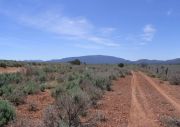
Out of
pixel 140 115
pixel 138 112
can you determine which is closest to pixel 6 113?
pixel 140 115

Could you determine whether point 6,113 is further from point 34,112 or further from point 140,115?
point 140,115

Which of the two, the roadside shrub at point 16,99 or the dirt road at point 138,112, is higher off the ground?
the roadside shrub at point 16,99

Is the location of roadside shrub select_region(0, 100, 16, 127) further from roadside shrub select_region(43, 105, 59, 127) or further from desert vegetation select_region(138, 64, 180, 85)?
desert vegetation select_region(138, 64, 180, 85)

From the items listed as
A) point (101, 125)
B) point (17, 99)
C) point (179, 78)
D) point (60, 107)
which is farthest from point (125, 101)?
point (179, 78)

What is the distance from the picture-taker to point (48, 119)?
Answer: 10250mm

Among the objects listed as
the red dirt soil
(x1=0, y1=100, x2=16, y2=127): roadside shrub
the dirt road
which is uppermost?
(x1=0, y1=100, x2=16, y2=127): roadside shrub

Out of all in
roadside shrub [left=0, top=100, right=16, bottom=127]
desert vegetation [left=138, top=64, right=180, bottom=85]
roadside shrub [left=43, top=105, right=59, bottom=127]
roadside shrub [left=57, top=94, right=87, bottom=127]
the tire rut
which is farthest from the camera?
desert vegetation [left=138, top=64, right=180, bottom=85]

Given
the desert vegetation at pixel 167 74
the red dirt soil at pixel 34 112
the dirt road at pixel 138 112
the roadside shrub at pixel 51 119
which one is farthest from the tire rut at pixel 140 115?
the desert vegetation at pixel 167 74

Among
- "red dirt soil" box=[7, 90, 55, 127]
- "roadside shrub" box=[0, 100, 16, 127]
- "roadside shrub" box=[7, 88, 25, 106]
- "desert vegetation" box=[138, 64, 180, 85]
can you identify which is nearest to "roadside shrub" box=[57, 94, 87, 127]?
"red dirt soil" box=[7, 90, 55, 127]

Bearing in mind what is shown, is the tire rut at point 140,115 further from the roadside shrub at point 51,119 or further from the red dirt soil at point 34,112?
the red dirt soil at point 34,112

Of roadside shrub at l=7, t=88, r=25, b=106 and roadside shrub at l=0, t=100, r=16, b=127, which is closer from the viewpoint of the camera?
roadside shrub at l=0, t=100, r=16, b=127

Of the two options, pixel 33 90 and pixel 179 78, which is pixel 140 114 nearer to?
pixel 33 90

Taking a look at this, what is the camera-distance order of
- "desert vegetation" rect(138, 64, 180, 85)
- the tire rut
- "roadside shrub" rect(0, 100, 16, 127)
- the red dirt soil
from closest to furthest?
the red dirt soil → "roadside shrub" rect(0, 100, 16, 127) → the tire rut → "desert vegetation" rect(138, 64, 180, 85)

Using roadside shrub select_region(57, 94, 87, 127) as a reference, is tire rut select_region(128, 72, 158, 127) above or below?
below
